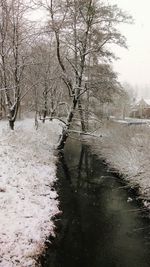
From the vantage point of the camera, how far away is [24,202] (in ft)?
40.0

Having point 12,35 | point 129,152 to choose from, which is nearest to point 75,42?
point 12,35

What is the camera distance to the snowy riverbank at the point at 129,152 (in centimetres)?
1589

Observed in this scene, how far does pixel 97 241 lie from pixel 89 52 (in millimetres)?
14411

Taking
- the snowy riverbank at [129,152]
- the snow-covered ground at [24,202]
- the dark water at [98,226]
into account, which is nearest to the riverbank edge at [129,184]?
the snowy riverbank at [129,152]

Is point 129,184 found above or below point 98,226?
above

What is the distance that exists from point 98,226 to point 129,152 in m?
8.59

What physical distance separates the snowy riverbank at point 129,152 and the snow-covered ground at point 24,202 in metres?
4.15

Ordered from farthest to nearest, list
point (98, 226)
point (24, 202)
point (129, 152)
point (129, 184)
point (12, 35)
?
point (12, 35), point (129, 152), point (129, 184), point (24, 202), point (98, 226)

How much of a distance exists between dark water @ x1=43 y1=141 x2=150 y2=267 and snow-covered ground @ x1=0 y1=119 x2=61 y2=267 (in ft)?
1.79

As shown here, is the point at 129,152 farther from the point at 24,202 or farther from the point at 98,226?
the point at 24,202

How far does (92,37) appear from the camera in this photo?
22.3 m

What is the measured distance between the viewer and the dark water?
966cm

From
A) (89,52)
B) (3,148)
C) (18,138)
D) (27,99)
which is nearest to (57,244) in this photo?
(3,148)

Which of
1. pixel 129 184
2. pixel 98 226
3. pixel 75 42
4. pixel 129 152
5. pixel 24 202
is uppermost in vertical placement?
pixel 75 42
